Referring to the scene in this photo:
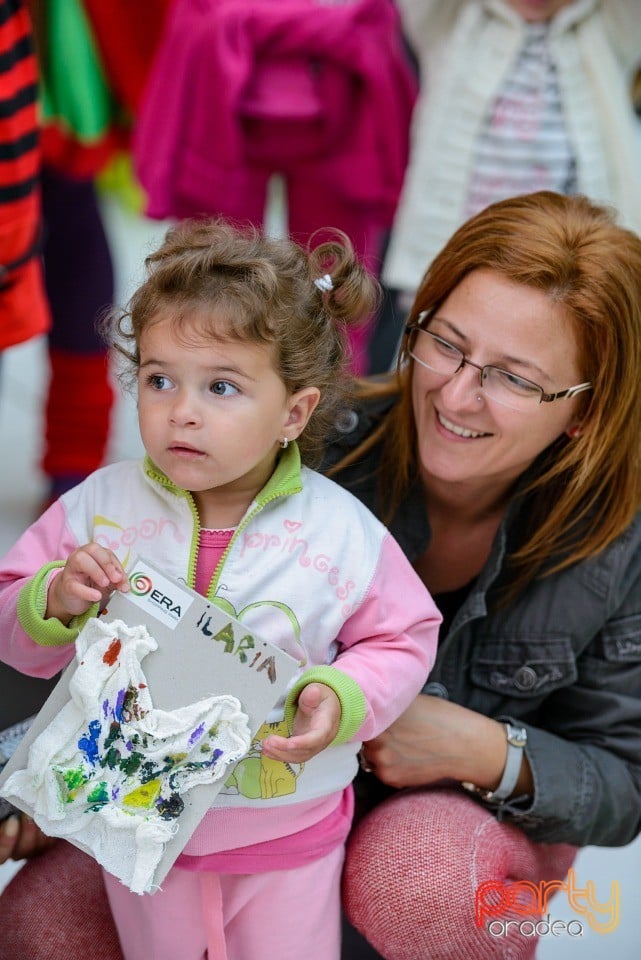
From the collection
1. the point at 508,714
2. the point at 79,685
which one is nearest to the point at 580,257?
the point at 508,714

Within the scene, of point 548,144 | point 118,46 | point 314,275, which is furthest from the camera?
point 118,46

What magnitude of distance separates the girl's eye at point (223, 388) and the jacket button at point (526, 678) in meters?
0.57

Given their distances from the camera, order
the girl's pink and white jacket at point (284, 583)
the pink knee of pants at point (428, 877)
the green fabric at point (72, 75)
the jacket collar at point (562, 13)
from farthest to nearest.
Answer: the green fabric at point (72, 75), the jacket collar at point (562, 13), the pink knee of pants at point (428, 877), the girl's pink and white jacket at point (284, 583)

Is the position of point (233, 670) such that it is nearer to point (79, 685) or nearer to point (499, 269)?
point (79, 685)

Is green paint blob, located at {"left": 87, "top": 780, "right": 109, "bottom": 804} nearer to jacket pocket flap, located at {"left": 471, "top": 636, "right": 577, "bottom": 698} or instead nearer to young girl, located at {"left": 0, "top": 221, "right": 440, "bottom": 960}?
young girl, located at {"left": 0, "top": 221, "right": 440, "bottom": 960}

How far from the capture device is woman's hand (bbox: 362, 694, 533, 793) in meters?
1.40

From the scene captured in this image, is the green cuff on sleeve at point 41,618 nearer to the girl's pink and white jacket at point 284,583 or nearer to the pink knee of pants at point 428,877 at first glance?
the girl's pink and white jacket at point 284,583

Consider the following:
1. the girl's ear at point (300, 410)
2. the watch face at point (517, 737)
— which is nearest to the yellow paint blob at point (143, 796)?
the girl's ear at point (300, 410)

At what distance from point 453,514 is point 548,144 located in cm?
97

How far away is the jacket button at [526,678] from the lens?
4.82 ft

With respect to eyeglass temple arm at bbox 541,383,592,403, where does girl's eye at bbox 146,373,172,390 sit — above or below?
above

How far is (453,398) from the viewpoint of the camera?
1.36 meters

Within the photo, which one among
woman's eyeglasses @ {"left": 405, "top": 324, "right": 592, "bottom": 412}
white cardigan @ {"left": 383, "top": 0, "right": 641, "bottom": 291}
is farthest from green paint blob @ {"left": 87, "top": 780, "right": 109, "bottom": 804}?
white cardigan @ {"left": 383, "top": 0, "right": 641, "bottom": 291}

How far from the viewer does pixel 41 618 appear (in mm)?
1137
